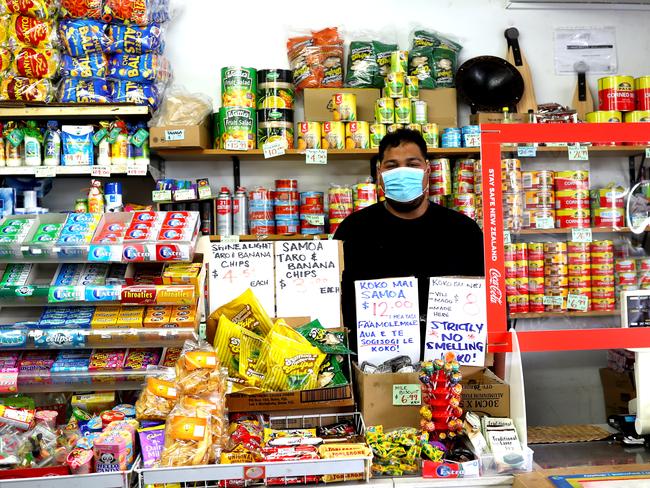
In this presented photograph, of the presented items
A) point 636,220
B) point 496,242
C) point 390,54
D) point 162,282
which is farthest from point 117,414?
point 390,54

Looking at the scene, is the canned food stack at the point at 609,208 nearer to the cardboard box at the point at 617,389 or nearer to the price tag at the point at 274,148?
the cardboard box at the point at 617,389

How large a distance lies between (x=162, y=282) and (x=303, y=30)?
310 centimetres

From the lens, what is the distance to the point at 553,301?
276cm

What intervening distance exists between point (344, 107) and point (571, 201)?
75.7 inches

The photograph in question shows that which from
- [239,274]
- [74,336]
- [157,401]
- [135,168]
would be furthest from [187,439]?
[135,168]

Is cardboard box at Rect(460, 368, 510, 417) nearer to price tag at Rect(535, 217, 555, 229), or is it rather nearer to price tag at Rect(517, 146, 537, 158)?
price tag at Rect(535, 217, 555, 229)

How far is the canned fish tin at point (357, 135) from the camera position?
14.3ft

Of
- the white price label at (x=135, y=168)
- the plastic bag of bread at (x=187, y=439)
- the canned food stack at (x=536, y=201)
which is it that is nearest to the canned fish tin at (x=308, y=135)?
the white price label at (x=135, y=168)

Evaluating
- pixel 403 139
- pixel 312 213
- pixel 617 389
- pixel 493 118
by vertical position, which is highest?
pixel 493 118

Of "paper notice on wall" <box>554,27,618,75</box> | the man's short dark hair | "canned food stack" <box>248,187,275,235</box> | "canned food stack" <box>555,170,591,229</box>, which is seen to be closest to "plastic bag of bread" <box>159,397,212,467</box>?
"canned food stack" <box>555,170,591,229</box>

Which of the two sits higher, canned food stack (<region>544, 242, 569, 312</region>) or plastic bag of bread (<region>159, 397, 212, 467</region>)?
canned food stack (<region>544, 242, 569, 312</region>)

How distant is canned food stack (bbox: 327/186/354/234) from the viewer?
4344 millimetres

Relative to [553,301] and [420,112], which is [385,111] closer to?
[420,112]

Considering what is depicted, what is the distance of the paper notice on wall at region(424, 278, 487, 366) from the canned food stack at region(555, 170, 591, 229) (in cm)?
60
